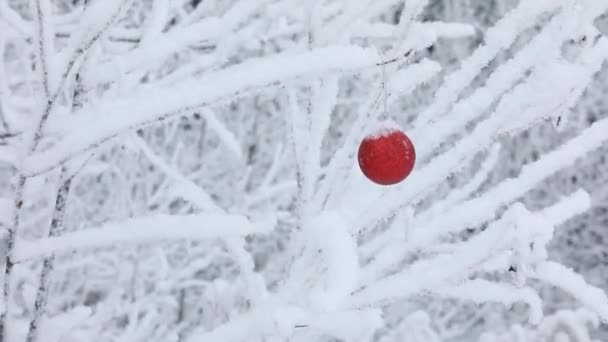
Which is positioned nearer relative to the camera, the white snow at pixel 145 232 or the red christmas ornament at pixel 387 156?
the white snow at pixel 145 232

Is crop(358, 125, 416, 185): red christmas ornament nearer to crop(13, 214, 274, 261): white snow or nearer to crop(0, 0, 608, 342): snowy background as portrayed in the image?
crop(0, 0, 608, 342): snowy background

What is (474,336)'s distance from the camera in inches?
324

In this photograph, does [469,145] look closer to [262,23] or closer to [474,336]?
[262,23]

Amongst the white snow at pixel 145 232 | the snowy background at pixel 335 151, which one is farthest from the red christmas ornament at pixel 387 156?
the white snow at pixel 145 232

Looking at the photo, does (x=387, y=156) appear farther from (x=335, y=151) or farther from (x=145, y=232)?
(x=145, y=232)

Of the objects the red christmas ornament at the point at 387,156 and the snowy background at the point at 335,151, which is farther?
the red christmas ornament at the point at 387,156

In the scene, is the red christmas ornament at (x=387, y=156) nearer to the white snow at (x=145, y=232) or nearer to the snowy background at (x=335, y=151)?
the snowy background at (x=335, y=151)

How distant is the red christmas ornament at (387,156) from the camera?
1088mm

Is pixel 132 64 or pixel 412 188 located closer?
pixel 132 64

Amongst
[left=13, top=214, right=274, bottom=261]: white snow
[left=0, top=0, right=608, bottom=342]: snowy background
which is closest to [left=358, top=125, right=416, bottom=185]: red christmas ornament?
[left=0, top=0, right=608, bottom=342]: snowy background

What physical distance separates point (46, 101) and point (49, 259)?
27 cm

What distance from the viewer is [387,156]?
109cm

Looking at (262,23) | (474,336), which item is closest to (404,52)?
(262,23)

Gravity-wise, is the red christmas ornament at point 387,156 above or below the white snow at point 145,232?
above
